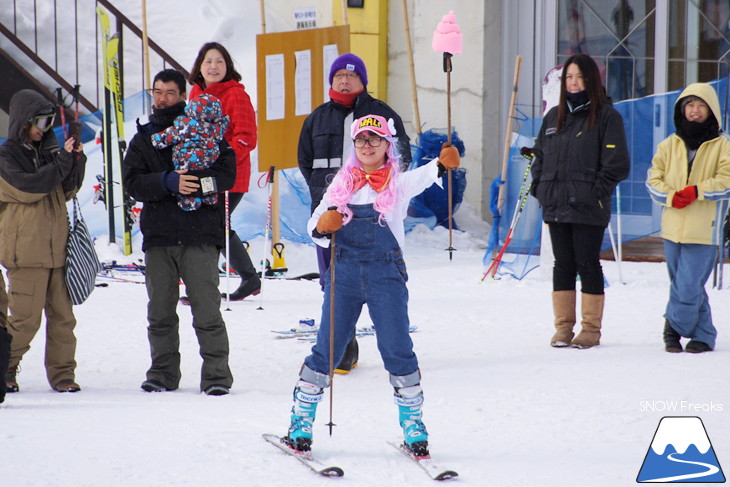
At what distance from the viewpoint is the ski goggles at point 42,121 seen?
5.05 metres

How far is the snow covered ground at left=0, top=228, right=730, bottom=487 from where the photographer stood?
3.63 metres

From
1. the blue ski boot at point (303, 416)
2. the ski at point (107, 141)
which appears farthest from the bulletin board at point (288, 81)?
the blue ski boot at point (303, 416)

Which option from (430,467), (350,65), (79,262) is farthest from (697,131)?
(79,262)

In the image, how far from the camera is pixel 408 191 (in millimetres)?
3916

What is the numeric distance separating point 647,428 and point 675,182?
2.14m

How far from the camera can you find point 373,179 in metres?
3.91

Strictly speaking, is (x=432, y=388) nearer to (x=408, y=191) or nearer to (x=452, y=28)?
(x=408, y=191)

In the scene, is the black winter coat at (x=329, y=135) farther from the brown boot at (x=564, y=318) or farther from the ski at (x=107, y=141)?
the ski at (x=107, y=141)

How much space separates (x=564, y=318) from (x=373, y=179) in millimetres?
2567

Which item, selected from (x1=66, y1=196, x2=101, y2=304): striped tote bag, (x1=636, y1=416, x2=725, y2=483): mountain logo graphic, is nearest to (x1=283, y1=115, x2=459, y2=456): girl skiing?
(x1=636, y1=416, x2=725, y2=483): mountain logo graphic

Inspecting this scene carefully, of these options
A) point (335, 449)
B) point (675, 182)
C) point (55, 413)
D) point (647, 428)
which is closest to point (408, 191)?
point (335, 449)

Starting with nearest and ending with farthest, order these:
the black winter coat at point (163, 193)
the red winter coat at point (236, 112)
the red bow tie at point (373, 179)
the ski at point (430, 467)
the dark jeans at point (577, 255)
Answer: the ski at point (430, 467) < the red bow tie at point (373, 179) < the black winter coat at point (163, 193) < the dark jeans at point (577, 255) < the red winter coat at point (236, 112)

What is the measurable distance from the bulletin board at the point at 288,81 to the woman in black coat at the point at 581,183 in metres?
3.54

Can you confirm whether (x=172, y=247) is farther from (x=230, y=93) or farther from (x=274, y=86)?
(x=274, y=86)
